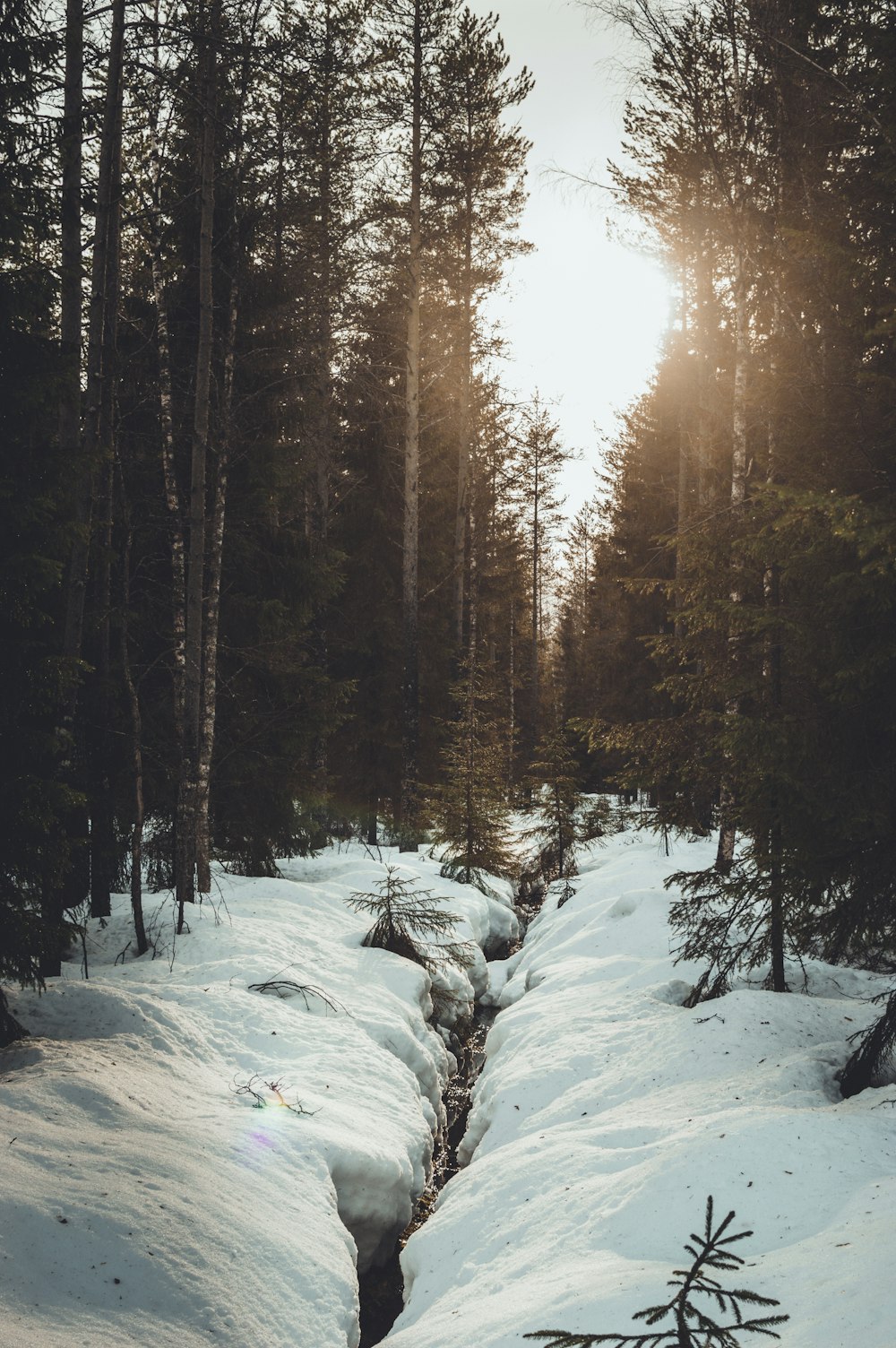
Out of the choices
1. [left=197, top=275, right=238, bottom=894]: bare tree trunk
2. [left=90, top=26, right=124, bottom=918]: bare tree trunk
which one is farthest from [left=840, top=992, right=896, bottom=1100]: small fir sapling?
[left=197, top=275, right=238, bottom=894]: bare tree trunk

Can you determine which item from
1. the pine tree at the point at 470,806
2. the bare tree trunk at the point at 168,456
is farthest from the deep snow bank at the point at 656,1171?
the pine tree at the point at 470,806

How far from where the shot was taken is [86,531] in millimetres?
4906

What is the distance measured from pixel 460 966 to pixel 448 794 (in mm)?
4741

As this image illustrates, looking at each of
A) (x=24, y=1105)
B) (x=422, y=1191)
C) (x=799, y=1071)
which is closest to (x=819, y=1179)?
(x=799, y=1071)

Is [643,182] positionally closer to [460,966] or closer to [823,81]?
[823,81]

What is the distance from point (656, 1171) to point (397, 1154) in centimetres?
208

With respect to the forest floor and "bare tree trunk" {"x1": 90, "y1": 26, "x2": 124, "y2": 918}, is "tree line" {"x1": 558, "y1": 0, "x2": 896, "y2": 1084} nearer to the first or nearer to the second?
the forest floor

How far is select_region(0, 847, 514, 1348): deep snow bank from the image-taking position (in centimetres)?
299

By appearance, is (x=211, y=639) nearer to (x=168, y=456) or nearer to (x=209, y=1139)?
(x=168, y=456)

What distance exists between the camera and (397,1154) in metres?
4.89

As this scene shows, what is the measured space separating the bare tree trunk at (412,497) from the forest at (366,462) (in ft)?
0.24

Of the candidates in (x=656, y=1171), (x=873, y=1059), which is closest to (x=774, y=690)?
(x=873, y=1059)

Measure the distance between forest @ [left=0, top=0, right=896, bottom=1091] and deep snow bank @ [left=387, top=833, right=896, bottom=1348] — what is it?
23.9 inches

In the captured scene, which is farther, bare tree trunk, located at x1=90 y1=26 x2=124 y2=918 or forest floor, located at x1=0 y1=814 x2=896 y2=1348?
bare tree trunk, located at x1=90 y1=26 x2=124 y2=918
